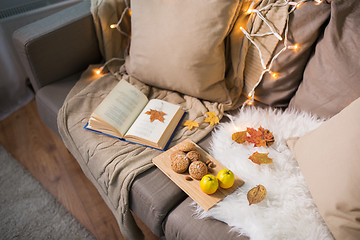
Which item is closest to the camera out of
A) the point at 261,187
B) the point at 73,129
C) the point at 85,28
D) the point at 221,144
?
the point at 261,187

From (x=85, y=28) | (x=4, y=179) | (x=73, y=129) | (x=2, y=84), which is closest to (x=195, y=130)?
(x=73, y=129)

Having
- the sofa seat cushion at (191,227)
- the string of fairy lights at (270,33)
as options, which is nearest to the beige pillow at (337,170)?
the sofa seat cushion at (191,227)

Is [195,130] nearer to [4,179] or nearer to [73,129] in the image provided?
[73,129]

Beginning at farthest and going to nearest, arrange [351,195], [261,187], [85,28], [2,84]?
[2,84] → [85,28] → [261,187] → [351,195]

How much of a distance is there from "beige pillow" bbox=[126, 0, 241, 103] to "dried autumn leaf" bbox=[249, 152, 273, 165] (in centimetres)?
36

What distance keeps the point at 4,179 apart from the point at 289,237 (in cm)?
141

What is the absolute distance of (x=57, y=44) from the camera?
1.34 m

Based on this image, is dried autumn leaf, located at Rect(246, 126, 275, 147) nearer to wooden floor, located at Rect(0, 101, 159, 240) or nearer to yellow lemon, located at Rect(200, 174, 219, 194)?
yellow lemon, located at Rect(200, 174, 219, 194)

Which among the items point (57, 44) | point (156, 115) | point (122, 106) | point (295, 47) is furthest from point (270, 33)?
point (57, 44)

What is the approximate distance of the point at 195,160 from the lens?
1003 millimetres

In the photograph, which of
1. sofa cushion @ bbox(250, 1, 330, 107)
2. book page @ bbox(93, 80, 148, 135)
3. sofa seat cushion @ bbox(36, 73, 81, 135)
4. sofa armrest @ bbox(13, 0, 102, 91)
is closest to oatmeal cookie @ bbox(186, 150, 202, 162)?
book page @ bbox(93, 80, 148, 135)

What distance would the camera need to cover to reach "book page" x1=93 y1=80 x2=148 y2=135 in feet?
3.70

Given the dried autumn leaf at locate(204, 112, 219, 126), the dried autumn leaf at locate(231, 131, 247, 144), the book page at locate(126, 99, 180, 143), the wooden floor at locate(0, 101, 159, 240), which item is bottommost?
the wooden floor at locate(0, 101, 159, 240)

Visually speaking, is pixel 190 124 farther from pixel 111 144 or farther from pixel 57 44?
pixel 57 44
